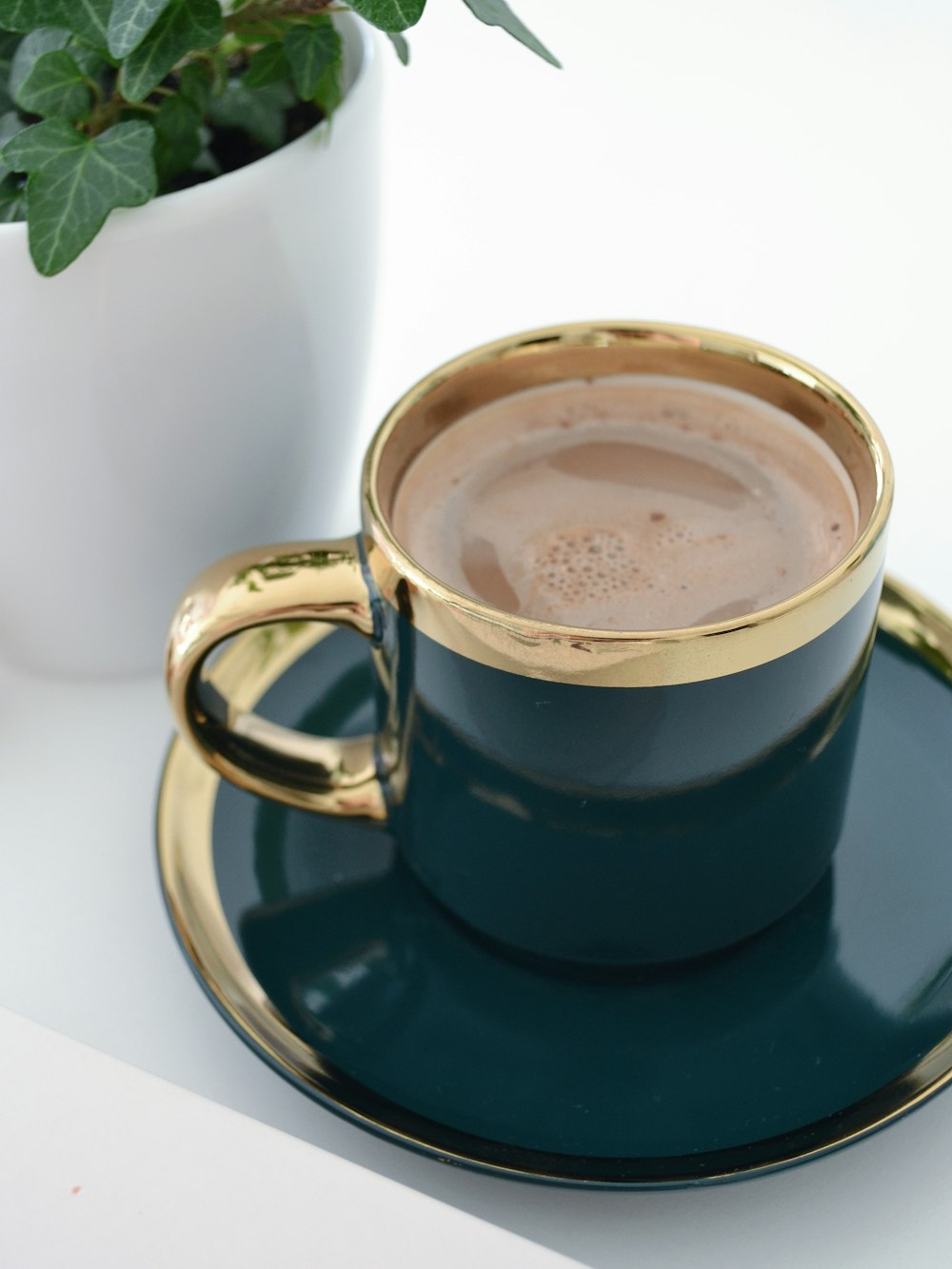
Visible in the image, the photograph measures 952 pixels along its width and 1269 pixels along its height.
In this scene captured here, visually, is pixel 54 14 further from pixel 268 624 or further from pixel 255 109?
pixel 268 624

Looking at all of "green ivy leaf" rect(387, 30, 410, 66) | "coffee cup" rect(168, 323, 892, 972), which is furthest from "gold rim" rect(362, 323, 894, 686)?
"green ivy leaf" rect(387, 30, 410, 66)

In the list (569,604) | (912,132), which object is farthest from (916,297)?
(569,604)

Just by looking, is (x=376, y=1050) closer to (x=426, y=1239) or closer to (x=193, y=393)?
(x=426, y=1239)

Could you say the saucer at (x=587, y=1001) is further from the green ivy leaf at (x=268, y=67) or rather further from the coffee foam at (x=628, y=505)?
the green ivy leaf at (x=268, y=67)

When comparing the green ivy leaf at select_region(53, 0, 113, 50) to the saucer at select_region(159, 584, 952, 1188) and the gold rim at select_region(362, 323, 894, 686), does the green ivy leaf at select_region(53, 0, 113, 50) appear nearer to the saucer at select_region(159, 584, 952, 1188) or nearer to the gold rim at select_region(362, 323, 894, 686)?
the gold rim at select_region(362, 323, 894, 686)

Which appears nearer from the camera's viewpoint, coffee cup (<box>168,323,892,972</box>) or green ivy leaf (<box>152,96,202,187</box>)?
coffee cup (<box>168,323,892,972</box>)
